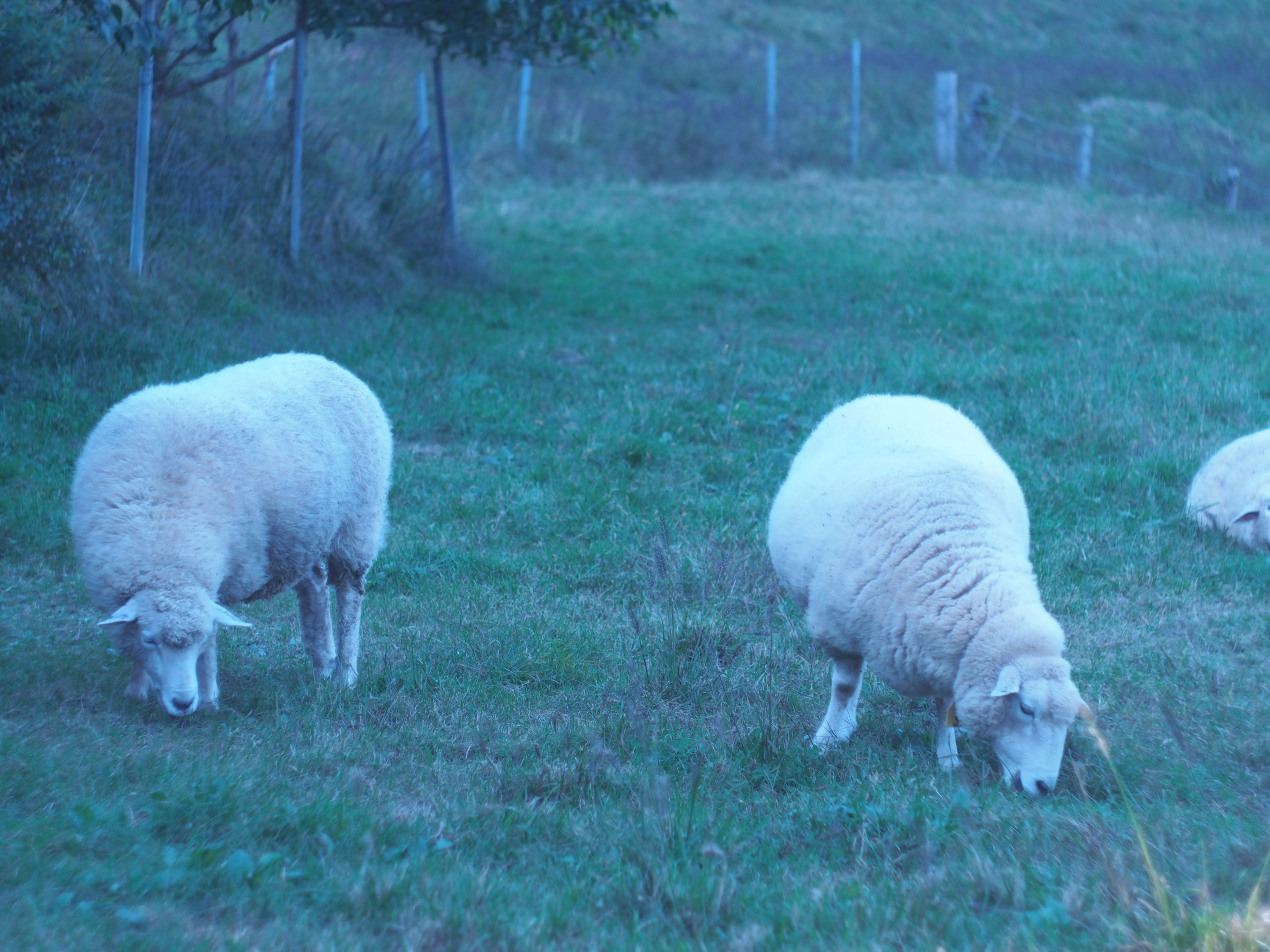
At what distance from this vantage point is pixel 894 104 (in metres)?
21.8

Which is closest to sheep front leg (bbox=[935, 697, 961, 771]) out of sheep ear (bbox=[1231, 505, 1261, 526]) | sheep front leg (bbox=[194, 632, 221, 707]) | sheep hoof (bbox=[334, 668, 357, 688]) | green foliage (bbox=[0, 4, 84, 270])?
sheep hoof (bbox=[334, 668, 357, 688])

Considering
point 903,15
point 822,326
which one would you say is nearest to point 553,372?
point 822,326

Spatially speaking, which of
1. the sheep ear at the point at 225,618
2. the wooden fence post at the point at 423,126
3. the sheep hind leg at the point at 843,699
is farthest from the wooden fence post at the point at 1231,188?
the sheep ear at the point at 225,618

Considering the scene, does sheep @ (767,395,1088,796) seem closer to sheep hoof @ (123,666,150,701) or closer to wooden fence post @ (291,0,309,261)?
sheep hoof @ (123,666,150,701)

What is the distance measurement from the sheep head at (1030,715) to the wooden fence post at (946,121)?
16457mm

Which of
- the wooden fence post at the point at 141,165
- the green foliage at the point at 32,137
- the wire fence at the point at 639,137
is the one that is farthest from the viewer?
the wire fence at the point at 639,137

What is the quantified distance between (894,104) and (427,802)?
20.9 metres

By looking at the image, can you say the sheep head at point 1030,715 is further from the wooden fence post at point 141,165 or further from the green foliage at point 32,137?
the wooden fence post at point 141,165

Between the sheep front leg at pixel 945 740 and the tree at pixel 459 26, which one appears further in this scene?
the tree at pixel 459 26

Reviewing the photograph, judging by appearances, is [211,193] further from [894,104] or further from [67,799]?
[894,104]

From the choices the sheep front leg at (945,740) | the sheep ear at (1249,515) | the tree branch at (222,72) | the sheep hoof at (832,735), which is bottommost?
the sheep hoof at (832,735)

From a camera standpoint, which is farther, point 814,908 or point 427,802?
point 427,802

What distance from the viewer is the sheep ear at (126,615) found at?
3912 mm

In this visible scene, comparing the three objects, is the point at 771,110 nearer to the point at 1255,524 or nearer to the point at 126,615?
the point at 1255,524
